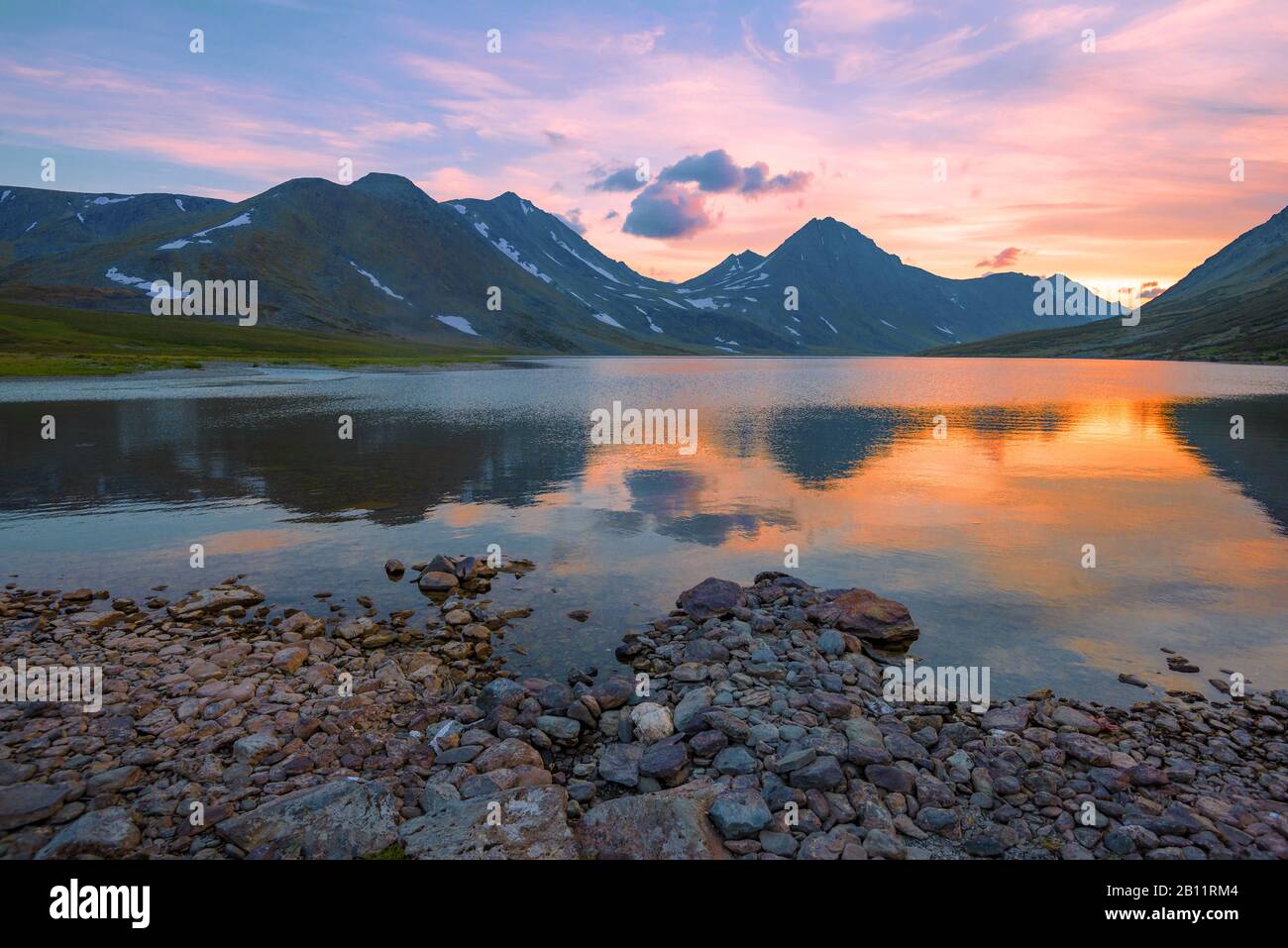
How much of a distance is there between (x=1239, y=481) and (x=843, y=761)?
3740 cm

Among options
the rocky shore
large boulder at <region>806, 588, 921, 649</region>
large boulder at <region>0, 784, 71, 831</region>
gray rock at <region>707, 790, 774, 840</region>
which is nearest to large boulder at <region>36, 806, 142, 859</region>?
the rocky shore

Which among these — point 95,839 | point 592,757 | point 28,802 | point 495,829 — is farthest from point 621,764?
point 28,802

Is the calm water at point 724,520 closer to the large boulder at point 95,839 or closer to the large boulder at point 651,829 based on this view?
the large boulder at point 651,829

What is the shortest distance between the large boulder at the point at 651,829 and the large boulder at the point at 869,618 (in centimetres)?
815

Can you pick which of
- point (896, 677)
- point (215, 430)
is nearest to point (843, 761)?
point (896, 677)

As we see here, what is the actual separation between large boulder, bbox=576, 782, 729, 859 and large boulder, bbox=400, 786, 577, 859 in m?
0.36

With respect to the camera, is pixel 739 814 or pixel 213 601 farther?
pixel 213 601

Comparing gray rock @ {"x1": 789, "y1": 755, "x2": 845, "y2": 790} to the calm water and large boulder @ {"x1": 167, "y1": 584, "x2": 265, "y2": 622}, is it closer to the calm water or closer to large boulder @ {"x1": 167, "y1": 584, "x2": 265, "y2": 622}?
the calm water

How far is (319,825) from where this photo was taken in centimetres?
894

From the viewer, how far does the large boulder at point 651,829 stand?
8.86 metres

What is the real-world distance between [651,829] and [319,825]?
14.2 ft

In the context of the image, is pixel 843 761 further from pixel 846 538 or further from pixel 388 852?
pixel 846 538

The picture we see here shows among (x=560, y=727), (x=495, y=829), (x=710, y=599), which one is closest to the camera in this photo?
(x=495, y=829)

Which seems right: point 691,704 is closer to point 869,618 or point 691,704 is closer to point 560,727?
point 560,727
